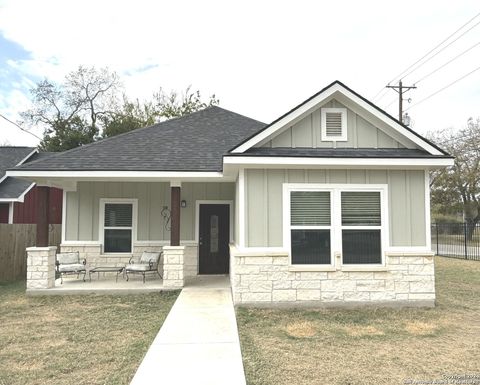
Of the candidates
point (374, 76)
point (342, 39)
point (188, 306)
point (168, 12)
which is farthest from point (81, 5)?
point (374, 76)

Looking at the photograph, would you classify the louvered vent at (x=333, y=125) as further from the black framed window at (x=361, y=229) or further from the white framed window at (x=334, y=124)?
the black framed window at (x=361, y=229)

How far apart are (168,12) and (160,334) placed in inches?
355

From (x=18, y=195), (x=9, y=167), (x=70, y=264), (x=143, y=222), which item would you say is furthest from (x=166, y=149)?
(x=9, y=167)

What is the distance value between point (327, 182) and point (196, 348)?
13.4 ft

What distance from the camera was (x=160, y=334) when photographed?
559 centimetres

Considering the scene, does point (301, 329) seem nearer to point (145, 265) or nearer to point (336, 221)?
point (336, 221)

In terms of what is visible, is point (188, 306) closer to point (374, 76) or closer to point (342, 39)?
point (342, 39)

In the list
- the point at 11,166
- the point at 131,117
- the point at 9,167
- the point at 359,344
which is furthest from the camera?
the point at 131,117

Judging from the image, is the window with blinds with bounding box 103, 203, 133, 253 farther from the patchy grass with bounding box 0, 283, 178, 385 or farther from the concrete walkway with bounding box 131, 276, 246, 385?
the concrete walkway with bounding box 131, 276, 246, 385

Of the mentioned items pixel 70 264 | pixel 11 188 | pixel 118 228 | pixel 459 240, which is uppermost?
pixel 11 188

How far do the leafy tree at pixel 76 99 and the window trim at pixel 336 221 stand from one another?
2576cm

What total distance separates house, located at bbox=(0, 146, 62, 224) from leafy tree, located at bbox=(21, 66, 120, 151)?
484 inches

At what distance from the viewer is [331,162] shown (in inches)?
284

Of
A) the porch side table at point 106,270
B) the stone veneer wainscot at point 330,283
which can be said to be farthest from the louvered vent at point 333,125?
the porch side table at point 106,270
